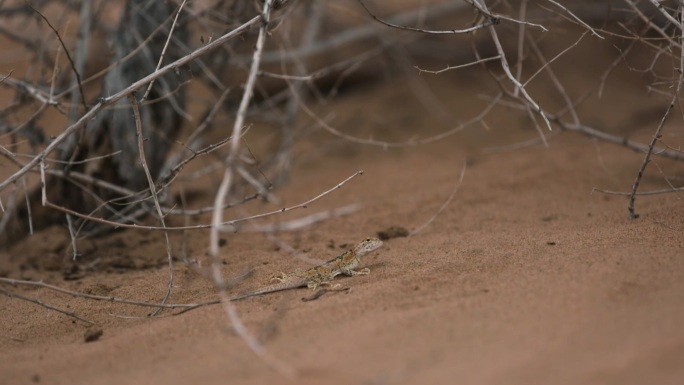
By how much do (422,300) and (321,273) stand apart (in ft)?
2.61

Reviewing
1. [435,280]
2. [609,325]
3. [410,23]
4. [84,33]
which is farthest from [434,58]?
[609,325]

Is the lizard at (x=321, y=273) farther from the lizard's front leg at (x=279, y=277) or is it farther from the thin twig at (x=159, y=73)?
the thin twig at (x=159, y=73)

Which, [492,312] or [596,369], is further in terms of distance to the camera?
[492,312]

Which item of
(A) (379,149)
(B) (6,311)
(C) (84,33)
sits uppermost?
(C) (84,33)

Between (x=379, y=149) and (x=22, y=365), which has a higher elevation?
(x=22, y=365)

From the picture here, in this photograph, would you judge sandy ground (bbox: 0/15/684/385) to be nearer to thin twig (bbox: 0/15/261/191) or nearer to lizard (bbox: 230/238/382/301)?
lizard (bbox: 230/238/382/301)

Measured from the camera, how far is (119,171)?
5301 mm

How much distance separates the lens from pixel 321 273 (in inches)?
151

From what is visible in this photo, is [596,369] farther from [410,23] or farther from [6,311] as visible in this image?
[410,23]

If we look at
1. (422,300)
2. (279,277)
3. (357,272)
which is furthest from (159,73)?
(422,300)

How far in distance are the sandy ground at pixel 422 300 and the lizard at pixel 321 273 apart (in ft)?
0.24

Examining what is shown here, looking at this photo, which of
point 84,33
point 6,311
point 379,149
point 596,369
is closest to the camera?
point 596,369

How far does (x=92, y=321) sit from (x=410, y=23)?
530 centimetres

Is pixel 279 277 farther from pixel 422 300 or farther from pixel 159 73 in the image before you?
pixel 159 73
